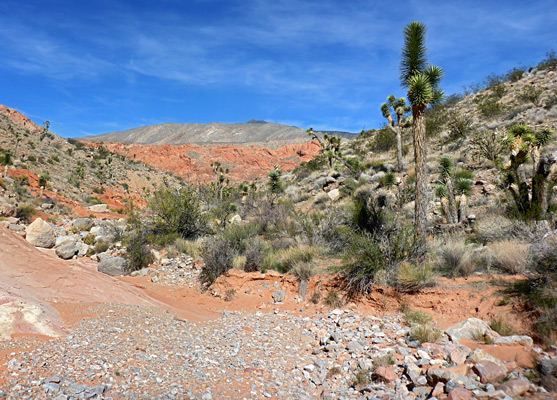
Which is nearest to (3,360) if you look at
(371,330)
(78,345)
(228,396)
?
(78,345)

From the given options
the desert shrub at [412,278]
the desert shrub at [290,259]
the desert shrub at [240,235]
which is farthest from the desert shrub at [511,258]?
the desert shrub at [240,235]

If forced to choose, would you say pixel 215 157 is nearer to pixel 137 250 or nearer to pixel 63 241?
pixel 63 241

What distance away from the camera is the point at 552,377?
402 centimetres

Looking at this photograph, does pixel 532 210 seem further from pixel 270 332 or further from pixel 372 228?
pixel 270 332

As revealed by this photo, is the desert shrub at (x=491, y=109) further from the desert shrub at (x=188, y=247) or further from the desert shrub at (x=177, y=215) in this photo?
the desert shrub at (x=188, y=247)

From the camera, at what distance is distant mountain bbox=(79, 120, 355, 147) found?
355ft

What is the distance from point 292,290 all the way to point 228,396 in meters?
5.22

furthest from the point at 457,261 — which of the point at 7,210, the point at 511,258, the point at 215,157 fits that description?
the point at 215,157

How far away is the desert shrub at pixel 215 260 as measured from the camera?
11.1 metres

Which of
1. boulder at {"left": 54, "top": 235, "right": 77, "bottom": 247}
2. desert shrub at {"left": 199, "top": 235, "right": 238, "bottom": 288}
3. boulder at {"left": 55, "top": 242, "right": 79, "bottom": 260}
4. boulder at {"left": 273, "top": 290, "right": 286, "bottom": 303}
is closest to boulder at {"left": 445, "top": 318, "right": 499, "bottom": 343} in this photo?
boulder at {"left": 273, "top": 290, "right": 286, "bottom": 303}

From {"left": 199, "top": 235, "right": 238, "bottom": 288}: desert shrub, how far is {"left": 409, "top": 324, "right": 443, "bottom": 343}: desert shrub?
6413mm

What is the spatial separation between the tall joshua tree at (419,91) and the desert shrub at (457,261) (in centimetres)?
88

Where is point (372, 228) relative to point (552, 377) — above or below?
above

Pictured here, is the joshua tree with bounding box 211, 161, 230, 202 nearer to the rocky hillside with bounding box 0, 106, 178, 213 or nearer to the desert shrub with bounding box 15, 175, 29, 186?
the rocky hillside with bounding box 0, 106, 178, 213
